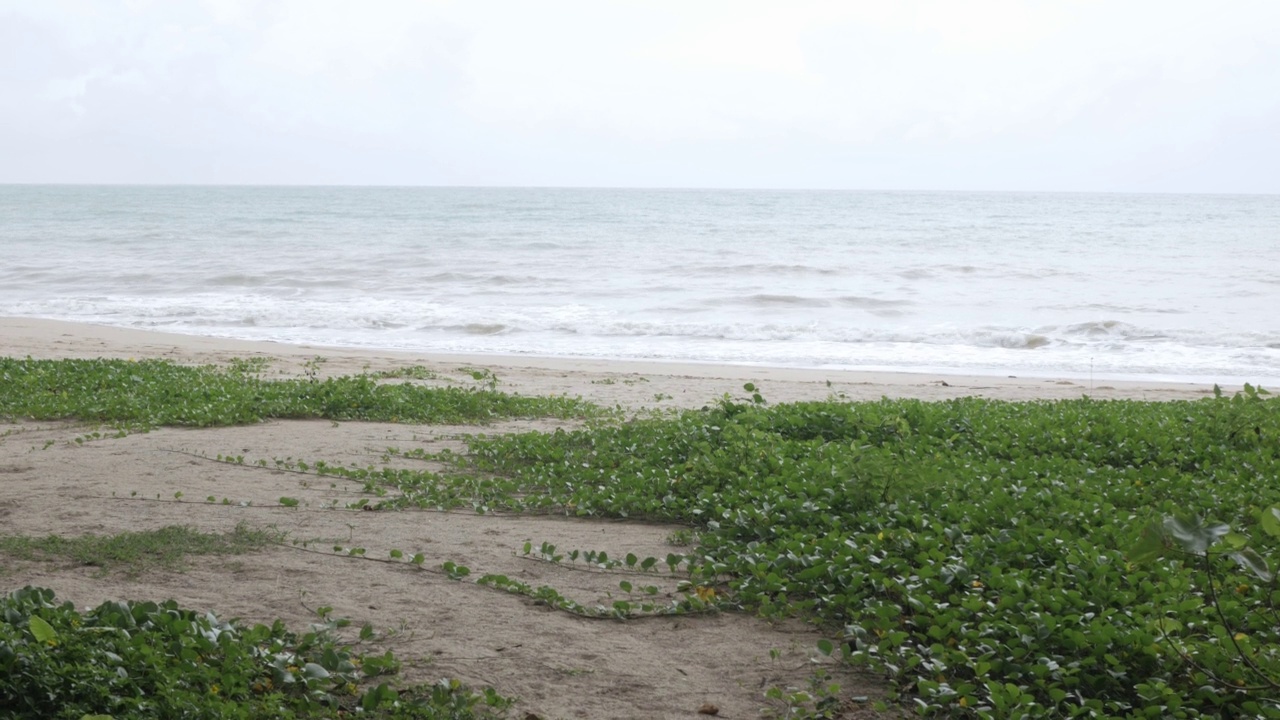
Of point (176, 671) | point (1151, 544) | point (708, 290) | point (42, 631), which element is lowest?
point (176, 671)

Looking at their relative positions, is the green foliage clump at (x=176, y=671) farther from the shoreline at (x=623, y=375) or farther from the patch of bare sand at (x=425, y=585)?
the shoreline at (x=623, y=375)

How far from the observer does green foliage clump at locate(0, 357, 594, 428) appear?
9.49 metres

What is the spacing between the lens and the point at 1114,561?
15.4 feet

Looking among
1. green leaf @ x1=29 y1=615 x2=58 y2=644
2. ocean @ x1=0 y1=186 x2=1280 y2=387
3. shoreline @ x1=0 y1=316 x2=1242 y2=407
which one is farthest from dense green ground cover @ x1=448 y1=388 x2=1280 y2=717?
ocean @ x1=0 y1=186 x2=1280 y2=387

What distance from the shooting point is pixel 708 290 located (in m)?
27.7

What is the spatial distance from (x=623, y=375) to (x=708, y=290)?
515 inches

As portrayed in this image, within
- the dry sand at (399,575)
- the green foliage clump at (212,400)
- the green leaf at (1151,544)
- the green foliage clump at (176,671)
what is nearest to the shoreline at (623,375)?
the green foliage clump at (212,400)

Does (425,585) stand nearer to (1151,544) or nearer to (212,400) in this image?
(1151,544)

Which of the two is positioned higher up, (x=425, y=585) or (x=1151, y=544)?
(x=1151, y=544)

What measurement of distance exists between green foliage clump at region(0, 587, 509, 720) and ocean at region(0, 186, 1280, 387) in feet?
45.1

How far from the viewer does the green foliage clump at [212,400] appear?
9492mm

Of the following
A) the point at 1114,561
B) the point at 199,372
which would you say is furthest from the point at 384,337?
the point at 1114,561

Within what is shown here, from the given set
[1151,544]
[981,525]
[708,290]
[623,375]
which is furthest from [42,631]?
[708,290]

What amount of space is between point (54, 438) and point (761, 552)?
6604 millimetres
